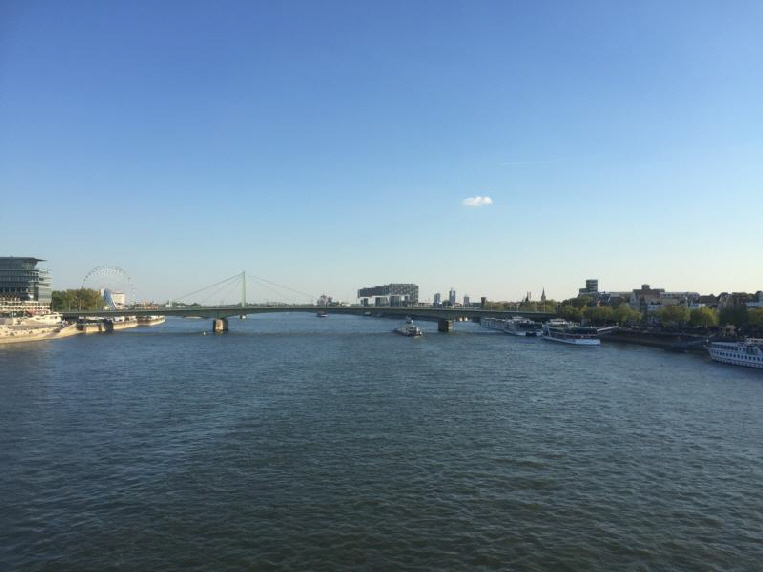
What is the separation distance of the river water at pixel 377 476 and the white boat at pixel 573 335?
4962cm

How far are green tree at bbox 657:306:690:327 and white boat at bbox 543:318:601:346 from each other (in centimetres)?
1625

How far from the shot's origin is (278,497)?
19953 millimetres

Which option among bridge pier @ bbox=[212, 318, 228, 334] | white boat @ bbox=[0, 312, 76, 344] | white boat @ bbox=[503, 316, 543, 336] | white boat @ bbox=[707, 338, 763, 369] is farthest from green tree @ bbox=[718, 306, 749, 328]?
white boat @ bbox=[0, 312, 76, 344]

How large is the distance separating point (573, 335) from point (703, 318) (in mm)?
25288

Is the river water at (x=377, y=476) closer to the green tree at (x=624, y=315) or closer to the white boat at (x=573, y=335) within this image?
the white boat at (x=573, y=335)

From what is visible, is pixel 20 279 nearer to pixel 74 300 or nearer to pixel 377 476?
pixel 74 300

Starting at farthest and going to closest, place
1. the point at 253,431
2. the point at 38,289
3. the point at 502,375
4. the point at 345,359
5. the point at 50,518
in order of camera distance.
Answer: the point at 38,289 < the point at 345,359 < the point at 502,375 < the point at 253,431 < the point at 50,518

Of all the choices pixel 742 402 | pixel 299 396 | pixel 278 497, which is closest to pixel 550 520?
pixel 278 497

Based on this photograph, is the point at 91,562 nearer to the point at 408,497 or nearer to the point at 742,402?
the point at 408,497

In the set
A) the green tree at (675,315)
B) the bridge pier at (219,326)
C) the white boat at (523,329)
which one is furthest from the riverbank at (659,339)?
the bridge pier at (219,326)

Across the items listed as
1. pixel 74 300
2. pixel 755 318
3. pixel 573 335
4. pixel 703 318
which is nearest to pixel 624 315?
pixel 703 318

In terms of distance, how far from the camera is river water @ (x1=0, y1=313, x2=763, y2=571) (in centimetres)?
1609

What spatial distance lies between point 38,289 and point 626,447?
20139 centimetres

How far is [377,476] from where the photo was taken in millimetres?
22328
